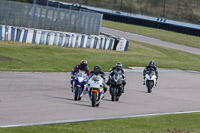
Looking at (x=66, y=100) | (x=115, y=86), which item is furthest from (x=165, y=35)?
(x=66, y=100)

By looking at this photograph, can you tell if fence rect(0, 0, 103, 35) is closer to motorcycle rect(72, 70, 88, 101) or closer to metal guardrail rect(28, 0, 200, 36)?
motorcycle rect(72, 70, 88, 101)

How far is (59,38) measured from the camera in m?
34.0

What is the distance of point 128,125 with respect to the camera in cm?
1211

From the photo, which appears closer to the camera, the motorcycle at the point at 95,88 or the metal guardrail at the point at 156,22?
the motorcycle at the point at 95,88

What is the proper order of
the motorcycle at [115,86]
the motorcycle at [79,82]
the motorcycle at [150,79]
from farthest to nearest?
1. the motorcycle at [150,79]
2. the motorcycle at [115,86]
3. the motorcycle at [79,82]

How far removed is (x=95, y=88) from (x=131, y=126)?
2929mm

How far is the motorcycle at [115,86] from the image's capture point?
1695 cm

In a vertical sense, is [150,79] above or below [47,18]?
below

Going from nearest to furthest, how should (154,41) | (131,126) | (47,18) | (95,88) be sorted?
(131,126)
(95,88)
(47,18)
(154,41)

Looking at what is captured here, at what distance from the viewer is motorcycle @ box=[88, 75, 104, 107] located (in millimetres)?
14607

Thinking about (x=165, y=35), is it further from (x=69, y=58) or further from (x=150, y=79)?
(x=150, y=79)

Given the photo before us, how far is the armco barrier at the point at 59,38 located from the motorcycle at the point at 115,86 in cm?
1490

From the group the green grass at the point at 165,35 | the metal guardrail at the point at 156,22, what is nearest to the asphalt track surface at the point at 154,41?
the green grass at the point at 165,35

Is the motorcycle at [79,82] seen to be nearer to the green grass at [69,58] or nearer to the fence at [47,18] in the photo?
the green grass at [69,58]
